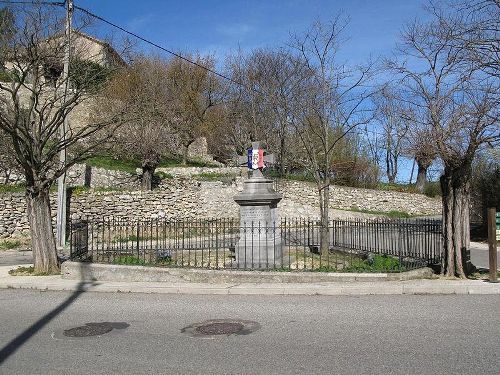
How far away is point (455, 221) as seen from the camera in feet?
37.8

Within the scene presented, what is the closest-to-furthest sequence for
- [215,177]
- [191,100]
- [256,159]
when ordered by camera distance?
[256,159] < [215,177] < [191,100]

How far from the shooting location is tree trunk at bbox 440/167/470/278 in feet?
37.8

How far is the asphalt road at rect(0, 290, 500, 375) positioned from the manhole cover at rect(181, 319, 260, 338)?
6.8 inches

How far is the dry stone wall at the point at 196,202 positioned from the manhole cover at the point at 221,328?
19529 millimetres

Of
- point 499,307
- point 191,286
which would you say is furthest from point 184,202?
point 499,307

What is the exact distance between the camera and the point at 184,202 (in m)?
31.3

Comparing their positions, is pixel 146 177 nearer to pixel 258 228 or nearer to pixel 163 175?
pixel 163 175

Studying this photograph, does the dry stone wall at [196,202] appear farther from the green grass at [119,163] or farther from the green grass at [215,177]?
the green grass at [119,163]

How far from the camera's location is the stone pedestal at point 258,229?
542 inches

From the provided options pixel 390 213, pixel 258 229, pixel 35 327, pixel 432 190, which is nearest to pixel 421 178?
pixel 432 190

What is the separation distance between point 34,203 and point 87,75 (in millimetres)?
4227

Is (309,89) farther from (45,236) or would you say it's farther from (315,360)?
(315,360)

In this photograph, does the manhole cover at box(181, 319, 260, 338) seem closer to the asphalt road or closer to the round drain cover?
the round drain cover

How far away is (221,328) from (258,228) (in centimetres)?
600
